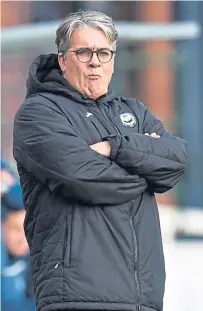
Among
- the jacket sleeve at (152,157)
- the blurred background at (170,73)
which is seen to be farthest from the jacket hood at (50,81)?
the blurred background at (170,73)

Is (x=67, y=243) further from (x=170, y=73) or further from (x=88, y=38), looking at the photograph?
(x=170, y=73)

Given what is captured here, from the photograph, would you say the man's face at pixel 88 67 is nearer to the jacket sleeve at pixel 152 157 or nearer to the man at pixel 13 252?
the jacket sleeve at pixel 152 157

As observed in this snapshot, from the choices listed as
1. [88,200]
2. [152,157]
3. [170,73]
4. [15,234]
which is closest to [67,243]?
[88,200]

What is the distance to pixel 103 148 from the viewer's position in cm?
309

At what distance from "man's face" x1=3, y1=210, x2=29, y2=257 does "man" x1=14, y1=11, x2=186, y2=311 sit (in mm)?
1749

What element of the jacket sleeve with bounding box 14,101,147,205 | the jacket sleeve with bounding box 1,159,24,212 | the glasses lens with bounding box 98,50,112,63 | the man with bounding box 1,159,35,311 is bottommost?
the man with bounding box 1,159,35,311

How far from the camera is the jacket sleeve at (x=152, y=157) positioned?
3074mm

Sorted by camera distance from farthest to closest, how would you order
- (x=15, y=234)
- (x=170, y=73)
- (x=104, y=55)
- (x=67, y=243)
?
(x=170, y=73) < (x=15, y=234) < (x=104, y=55) < (x=67, y=243)

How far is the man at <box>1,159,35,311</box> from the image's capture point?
15.9ft

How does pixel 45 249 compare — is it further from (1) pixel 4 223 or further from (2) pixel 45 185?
(1) pixel 4 223

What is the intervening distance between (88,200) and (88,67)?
0.50 m

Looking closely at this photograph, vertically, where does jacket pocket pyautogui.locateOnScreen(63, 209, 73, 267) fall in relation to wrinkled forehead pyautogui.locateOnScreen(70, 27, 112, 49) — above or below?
below

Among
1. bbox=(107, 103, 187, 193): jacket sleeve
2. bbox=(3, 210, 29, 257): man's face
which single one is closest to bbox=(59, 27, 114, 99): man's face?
bbox=(107, 103, 187, 193): jacket sleeve

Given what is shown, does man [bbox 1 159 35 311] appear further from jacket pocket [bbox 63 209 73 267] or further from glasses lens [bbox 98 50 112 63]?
jacket pocket [bbox 63 209 73 267]
